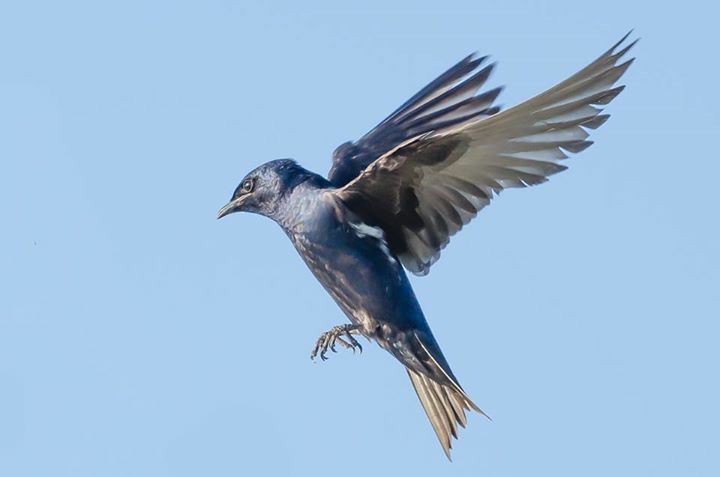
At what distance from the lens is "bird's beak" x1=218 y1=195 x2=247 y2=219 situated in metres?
10.5

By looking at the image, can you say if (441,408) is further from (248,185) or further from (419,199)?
(248,185)

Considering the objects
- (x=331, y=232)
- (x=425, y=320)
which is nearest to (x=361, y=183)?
(x=331, y=232)

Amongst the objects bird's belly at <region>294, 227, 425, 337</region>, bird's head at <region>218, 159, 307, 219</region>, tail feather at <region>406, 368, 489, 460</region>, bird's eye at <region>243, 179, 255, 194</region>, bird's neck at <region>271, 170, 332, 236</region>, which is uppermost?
bird's eye at <region>243, 179, 255, 194</region>

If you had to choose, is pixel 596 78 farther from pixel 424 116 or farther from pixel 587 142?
pixel 424 116

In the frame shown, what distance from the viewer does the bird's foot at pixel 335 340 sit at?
986 cm

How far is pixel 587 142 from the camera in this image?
9.19 m

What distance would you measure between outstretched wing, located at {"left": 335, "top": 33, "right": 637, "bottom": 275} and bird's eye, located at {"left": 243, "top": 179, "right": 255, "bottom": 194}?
775mm

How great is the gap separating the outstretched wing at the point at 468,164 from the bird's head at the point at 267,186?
1.43 ft

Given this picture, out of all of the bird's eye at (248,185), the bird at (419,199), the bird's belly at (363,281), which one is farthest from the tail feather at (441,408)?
the bird's eye at (248,185)

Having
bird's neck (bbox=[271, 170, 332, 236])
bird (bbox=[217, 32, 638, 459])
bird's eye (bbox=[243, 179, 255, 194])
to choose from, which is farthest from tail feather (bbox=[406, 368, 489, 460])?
bird's eye (bbox=[243, 179, 255, 194])

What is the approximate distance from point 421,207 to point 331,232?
22.9 inches

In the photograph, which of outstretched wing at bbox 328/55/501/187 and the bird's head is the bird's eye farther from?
outstretched wing at bbox 328/55/501/187

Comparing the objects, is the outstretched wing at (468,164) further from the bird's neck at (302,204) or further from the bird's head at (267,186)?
the bird's head at (267,186)

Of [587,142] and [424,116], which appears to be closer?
[587,142]
